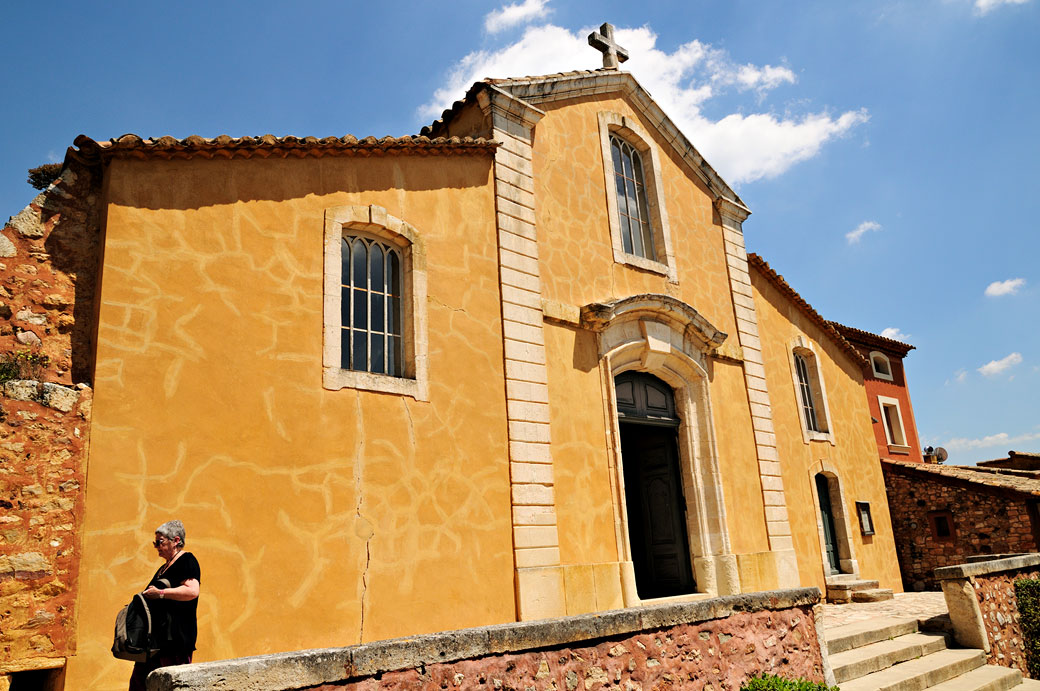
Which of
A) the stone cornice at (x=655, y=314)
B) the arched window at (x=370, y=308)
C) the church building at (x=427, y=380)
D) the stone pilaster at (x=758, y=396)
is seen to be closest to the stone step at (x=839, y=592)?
the church building at (x=427, y=380)

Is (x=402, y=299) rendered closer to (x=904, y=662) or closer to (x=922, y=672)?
(x=922, y=672)

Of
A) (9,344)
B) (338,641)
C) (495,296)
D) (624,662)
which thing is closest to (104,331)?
(9,344)

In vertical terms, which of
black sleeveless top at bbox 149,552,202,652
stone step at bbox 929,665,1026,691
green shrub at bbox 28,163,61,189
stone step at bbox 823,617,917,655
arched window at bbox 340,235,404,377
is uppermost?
green shrub at bbox 28,163,61,189

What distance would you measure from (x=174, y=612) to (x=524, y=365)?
514 centimetres

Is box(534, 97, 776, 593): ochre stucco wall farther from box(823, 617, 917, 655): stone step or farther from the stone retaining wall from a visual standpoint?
the stone retaining wall

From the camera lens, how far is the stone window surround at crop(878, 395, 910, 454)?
21.4 metres

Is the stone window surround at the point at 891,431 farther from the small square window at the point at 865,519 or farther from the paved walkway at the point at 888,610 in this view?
the paved walkway at the point at 888,610

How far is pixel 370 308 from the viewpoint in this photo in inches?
308

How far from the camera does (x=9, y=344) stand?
590 cm

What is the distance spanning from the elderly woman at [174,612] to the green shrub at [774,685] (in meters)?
4.28

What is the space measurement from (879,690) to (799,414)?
21.7 feet

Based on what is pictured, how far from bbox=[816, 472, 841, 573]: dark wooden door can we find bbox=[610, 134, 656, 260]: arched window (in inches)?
235

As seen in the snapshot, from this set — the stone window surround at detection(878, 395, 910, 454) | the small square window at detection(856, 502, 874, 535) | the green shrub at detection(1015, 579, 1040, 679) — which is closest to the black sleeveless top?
the green shrub at detection(1015, 579, 1040, 679)

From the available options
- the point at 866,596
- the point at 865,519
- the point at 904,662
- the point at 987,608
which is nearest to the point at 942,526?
the point at 865,519
